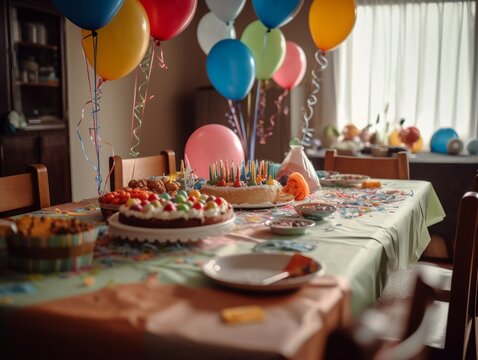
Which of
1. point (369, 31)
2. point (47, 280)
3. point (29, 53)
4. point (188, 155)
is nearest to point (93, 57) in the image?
point (188, 155)

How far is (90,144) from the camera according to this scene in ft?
14.5

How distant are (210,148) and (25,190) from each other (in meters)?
1.01

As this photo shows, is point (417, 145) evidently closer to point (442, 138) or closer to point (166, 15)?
point (442, 138)

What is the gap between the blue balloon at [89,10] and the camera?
1725 mm

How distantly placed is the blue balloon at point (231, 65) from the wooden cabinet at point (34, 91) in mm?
1376

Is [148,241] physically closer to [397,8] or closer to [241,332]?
[241,332]

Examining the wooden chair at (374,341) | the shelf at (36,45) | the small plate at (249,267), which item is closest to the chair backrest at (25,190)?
the small plate at (249,267)

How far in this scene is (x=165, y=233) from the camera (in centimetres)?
119

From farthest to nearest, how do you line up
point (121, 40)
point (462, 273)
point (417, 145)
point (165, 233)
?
1. point (417, 145)
2. point (121, 40)
3. point (462, 273)
4. point (165, 233)

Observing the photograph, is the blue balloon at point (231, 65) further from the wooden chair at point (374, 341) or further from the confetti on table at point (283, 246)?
the wooden chair at point (374, 341)

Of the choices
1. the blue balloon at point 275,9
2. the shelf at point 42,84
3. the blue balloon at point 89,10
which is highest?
the blue balloon at point 275,9

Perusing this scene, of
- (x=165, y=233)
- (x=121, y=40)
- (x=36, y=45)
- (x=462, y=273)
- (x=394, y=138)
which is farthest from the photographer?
(x=394, y=138)

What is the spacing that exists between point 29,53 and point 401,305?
119 inches

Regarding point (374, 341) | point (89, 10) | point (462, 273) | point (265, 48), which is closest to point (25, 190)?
point (89, 10)
